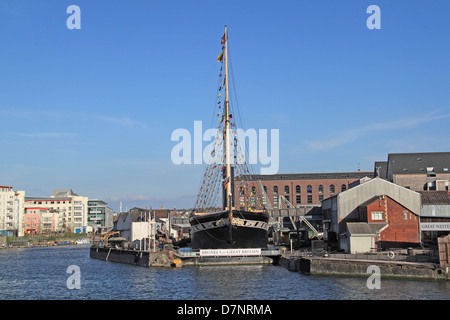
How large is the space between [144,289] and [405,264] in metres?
20.9

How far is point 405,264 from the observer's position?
3981 cm

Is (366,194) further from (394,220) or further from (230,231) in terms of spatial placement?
(230,231)

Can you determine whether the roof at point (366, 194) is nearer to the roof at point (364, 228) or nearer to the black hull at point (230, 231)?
the roof at point (364, 228)

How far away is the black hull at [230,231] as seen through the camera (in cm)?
5800

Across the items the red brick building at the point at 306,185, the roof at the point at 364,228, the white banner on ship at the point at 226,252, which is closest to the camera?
the roof at the point at 364,228

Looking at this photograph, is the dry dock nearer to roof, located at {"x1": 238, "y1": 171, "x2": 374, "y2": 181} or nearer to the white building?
roof, located at {"x1": 238, "y1": 171, "x2": 374, "y2": 181}

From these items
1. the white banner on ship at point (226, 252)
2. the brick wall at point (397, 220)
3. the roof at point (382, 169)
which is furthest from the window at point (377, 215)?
the roof at point (382, 169)

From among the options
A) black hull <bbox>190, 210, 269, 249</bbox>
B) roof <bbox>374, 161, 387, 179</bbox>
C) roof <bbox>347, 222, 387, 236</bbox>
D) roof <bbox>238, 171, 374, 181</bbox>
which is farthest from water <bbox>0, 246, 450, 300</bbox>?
roof <bbox>238, 171, 374, 181</bbox>

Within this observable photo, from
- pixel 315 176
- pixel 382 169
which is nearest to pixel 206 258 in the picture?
pixel 382 169

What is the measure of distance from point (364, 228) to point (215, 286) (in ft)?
71.0

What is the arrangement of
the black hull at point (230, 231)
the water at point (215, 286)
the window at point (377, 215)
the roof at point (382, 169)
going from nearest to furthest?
the water at point (215, 286) < the window at point (377, 215) < the black hull at point (230, 231) < the roof at point (382, 169)

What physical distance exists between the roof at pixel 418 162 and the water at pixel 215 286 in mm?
43300

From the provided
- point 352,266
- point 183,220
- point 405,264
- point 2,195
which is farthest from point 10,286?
point 2,195
